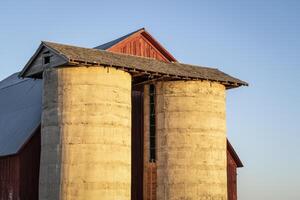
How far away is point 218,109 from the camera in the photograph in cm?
3647

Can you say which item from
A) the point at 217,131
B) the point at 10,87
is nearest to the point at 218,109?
the point at 217,131

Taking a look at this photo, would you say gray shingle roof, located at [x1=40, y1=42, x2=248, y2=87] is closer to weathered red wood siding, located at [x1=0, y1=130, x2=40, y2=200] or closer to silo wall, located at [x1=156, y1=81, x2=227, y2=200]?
silo wall, located at [x1=156, y1=81, x2=227, y2=200]

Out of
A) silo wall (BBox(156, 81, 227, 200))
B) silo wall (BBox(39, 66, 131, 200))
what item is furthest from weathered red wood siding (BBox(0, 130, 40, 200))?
silo wall (BBox(156, 81, 227, 200))

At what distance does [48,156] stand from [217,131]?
10.5 metres

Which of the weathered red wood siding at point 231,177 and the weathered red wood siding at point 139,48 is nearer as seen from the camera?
the weathered red wood siding at point 139,48

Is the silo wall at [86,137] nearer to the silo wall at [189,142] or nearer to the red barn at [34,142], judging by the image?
the red barn at [34,142]

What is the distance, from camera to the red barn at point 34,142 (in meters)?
35.5

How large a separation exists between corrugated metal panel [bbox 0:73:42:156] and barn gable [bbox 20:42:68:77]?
337cm

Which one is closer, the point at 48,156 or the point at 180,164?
the point at 48,156

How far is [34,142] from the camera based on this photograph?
1415 inches

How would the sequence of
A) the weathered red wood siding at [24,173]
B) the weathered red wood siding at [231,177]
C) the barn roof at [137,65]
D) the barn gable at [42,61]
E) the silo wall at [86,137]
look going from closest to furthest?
the silo wall at [86,137] < the barn roof at [137,65] < the barn gable at [42,61] < the weathered red wood siding at [24,173] < the weathered red wood siding at [231,177]

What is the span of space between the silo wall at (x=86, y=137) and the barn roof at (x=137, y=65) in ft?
2.19

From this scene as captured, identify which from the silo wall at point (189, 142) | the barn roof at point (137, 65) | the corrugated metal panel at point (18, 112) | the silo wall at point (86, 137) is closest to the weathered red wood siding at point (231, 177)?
the silo wall at point (189, 142)

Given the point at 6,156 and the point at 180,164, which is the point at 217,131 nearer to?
the point at 180,164
